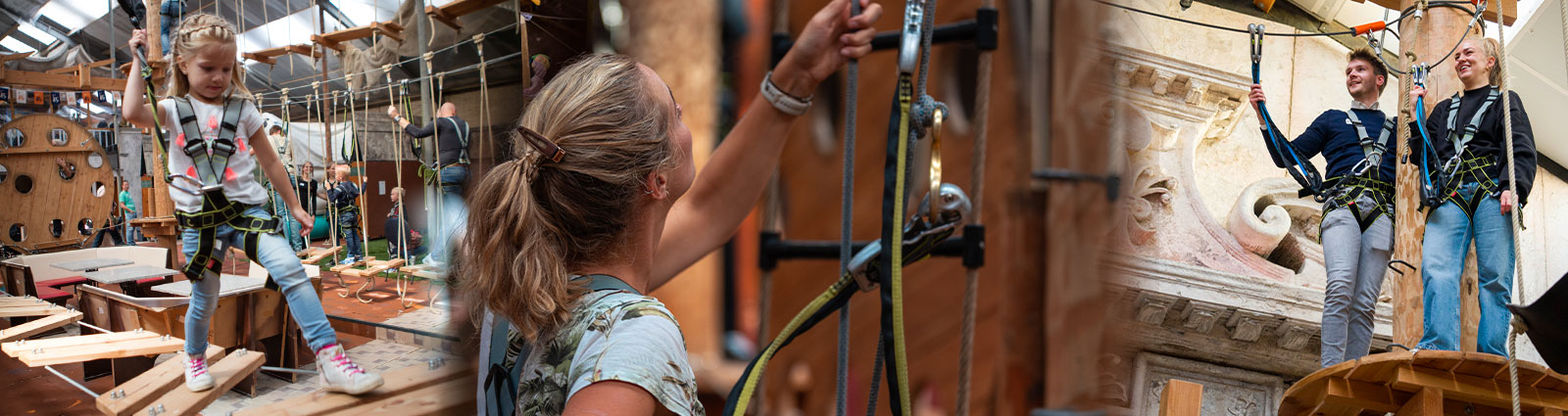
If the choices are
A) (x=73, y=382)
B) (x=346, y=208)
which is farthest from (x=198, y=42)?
(x=73, y=382)

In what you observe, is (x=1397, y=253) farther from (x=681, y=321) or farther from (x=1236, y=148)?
A: (x=681, y=321)

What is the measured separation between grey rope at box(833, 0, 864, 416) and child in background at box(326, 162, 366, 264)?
1.23 m

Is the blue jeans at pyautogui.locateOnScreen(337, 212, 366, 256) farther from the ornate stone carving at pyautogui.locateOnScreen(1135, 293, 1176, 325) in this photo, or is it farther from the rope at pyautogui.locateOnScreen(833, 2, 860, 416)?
the ornate stone carving at pyautogui.locateOnScreen(1135, 293, 1176, 325)

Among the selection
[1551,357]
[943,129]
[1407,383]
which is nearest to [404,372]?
[943,129]

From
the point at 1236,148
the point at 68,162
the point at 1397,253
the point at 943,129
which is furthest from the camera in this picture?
the point at 1236,148

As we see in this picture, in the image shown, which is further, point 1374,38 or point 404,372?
point 1374,38

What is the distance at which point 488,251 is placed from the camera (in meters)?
0.73

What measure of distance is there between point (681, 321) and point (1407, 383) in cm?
247

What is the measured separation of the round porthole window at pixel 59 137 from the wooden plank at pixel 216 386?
29.5 inches

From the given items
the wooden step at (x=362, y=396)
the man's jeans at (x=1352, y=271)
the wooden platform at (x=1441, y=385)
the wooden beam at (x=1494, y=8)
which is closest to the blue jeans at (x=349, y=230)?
the wooden step at (x=362, y=396)

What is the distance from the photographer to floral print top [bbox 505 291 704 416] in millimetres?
644

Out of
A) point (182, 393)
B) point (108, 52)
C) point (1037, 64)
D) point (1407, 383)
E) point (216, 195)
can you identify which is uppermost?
point (108, 52)

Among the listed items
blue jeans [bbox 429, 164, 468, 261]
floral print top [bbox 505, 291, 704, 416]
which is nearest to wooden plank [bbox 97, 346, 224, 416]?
blue jeans [bbox 429, 164, 468, 261]

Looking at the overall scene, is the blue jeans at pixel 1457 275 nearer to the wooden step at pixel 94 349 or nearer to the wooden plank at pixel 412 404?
the wooden plank at pixel 412 404
